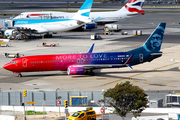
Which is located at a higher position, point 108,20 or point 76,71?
point 108,20

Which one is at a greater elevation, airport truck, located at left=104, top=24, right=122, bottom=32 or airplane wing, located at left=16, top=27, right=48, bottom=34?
airport truck, located at left=104, top=24, right=122, bottom=32

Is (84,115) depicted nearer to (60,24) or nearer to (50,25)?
(60,24)

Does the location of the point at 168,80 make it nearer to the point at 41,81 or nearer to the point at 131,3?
the point at 41,81

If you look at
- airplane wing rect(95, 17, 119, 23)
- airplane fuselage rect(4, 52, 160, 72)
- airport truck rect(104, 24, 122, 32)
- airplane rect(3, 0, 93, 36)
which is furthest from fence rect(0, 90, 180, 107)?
airplane wing rect(95, 17, 119, 23)

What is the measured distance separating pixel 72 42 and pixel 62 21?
9.77 m

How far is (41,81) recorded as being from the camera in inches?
2312

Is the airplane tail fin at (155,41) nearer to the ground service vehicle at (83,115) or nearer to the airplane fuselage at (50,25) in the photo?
the ground service vehicle at (83,115)

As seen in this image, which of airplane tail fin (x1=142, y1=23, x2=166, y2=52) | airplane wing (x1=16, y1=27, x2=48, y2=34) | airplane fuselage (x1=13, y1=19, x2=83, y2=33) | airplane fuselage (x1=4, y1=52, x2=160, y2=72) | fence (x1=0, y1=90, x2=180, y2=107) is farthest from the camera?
airplane fuselage (x1=13, y1=19, x2=83, y2=33)

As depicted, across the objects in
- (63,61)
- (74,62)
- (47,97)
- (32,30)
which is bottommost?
(47,97)

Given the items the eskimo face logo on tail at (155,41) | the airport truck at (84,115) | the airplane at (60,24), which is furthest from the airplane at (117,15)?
the airport truck at (84,115)

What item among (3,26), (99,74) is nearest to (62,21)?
(3,26)

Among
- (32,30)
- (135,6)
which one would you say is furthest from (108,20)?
(32,30)

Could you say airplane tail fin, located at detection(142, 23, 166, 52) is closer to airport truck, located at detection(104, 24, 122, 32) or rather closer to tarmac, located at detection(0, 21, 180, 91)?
tarmac, located at detection(0, 21, 180, 91)

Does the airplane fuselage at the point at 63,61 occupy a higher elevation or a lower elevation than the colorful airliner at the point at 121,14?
lower
